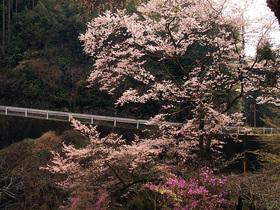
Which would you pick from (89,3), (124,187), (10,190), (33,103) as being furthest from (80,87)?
(124,187)

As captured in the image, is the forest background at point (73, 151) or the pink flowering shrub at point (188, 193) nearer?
the pink flowering shrub at point (188, 193)

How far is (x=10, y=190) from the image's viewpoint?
7.76 meters

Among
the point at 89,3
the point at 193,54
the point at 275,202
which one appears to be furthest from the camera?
the point at 193,54

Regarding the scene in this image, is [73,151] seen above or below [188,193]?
above

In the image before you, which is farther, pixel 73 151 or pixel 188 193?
pixel 73 151

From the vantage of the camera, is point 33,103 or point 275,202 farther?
point 33,103

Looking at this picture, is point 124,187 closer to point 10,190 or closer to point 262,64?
point 10,190

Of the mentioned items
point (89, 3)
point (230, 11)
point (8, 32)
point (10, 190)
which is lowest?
point (10, 190)

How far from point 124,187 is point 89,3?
7.66 metres

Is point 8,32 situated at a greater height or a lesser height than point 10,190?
greater

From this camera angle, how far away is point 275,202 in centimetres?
553

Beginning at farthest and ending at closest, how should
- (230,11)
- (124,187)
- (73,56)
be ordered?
(73,56) < (230,11) < (124,187)

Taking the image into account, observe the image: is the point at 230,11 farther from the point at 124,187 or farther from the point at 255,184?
the point at 124,187

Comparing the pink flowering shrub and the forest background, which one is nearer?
the pink flowering shrub
